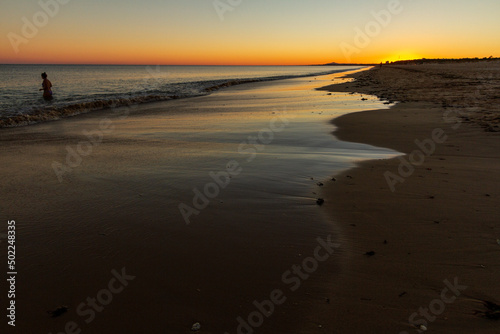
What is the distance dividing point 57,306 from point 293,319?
80.2 inches

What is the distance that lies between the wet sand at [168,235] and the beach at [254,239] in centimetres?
2

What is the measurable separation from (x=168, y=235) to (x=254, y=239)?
1.07 metres

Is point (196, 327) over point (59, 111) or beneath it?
beneath

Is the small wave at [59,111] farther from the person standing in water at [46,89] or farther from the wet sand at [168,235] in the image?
the wet sand at [168,235]

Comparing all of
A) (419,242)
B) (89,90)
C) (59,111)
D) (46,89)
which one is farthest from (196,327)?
(89,90)

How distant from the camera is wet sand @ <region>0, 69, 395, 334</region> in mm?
2725

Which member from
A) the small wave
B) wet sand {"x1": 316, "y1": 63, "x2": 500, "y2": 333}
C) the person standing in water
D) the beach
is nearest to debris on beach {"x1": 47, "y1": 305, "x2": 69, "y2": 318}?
the beach

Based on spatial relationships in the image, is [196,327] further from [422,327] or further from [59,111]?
[59,111]

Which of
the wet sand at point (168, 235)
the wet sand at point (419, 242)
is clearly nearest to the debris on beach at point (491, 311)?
the wet sand at point (419, 242)

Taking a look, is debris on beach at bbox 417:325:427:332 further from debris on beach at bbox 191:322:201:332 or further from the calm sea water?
the calm sea water

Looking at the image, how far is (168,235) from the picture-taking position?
3.96 metres

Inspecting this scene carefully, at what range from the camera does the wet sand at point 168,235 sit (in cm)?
272

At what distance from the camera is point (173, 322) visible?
8.46ft

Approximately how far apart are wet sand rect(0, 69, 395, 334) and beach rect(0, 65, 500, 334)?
0.7 inches
